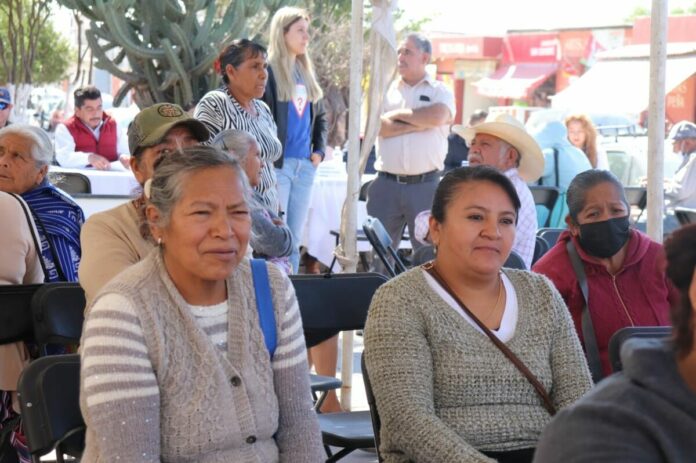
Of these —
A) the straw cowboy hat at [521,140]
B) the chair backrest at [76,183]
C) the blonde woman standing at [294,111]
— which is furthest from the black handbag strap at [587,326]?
the chair backrest at [76,183]

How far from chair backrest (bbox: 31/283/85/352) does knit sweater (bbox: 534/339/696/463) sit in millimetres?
2752

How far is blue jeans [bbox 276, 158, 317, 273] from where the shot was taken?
7.16m

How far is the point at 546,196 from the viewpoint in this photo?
29.2ft

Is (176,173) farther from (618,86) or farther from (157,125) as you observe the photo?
(618,86)

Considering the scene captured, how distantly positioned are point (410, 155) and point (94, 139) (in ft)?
11.9

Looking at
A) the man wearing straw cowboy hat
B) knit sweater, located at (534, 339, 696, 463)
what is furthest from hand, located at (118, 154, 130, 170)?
knit sweater, located at (534, 339, 696, 463)

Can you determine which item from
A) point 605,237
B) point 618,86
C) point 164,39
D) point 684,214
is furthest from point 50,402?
point 618,86

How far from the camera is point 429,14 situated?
35125 mm

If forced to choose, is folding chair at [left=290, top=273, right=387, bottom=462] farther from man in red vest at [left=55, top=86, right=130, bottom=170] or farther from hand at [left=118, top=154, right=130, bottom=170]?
man in red vest at [left=55, top=86, right=130, bottom=170]

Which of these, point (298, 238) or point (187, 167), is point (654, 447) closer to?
point (187, 167)

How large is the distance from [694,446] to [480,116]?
463 inches

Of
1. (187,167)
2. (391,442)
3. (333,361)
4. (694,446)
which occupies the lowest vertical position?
(333,361)

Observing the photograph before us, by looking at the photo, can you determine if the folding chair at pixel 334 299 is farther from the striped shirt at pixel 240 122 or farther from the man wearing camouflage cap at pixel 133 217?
the striped shirt at pixel 240 122

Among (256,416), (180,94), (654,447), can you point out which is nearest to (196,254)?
(256,416)
